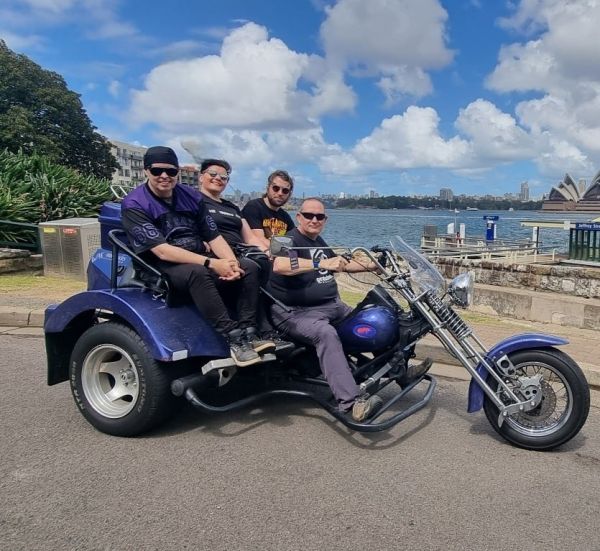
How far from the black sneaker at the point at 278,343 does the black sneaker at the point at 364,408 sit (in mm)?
586

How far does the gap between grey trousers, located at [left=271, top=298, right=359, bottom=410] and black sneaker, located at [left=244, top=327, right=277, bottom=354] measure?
0.21 metres

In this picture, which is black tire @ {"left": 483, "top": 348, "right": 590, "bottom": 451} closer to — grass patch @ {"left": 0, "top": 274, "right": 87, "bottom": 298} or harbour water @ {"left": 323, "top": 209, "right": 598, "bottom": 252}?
harbour water @ {"left": 323, "top": 209, "right": 598, "bottom": 252}

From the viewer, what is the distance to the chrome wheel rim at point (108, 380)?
3.85 meters

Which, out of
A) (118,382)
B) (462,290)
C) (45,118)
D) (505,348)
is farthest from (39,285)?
(45,118)

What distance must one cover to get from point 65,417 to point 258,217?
2451 mm

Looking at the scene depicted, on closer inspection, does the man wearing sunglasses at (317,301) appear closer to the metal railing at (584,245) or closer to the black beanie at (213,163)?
the black beanie at (213,163)

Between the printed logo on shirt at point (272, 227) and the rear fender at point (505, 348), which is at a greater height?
the printed logo on shirt at point (272, 227)

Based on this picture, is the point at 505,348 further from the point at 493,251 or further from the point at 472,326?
the point at 493,251

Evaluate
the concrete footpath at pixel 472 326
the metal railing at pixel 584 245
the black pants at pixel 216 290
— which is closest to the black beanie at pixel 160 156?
the black pants at pixel 216 290

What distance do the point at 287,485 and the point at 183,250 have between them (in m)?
1.62

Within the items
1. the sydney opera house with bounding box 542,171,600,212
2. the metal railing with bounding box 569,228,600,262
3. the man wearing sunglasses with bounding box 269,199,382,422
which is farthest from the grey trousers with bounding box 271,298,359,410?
the sydney opera house with bounding box 542,171,600,212

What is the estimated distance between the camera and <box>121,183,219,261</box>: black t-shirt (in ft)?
12.2

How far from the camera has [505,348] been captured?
11.8 ft

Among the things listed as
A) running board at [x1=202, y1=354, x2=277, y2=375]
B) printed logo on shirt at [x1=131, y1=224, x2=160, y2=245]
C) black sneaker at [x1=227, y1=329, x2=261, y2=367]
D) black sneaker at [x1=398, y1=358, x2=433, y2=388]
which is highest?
printed logo on shirt at [x1=131, y1=224, x2=160, y2=245]
